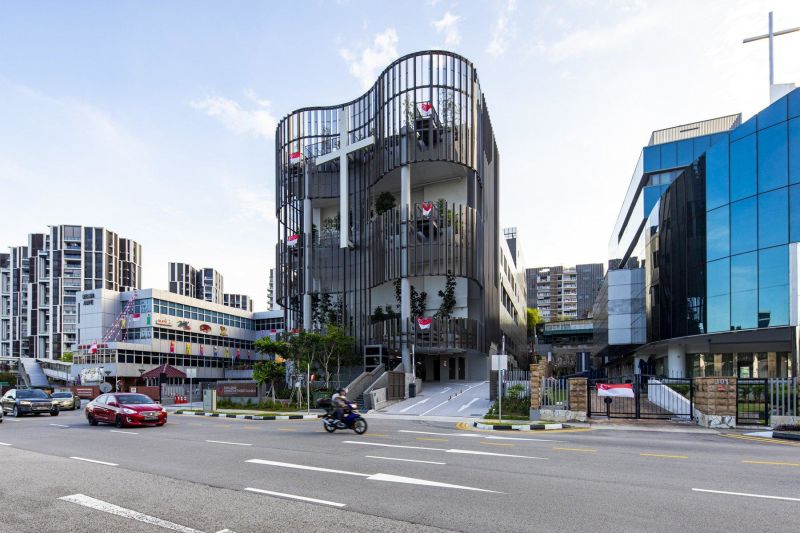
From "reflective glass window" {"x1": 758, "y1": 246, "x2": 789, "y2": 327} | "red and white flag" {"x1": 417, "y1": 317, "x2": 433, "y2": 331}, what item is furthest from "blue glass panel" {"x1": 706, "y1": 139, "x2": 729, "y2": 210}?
"red and white flag" {"x1": 417, "y1": 317, "x2": 433, "y2": 331}

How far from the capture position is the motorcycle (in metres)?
17.3

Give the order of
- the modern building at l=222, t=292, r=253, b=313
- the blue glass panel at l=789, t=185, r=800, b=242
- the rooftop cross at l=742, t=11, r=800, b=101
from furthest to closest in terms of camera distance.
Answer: the modern building at l=222, t=292, r=253, b=313 → the rooftop cross at l=742, t=11, r=800, b=101 → the blue glass panel at l=789, t=185, r=800, b=242

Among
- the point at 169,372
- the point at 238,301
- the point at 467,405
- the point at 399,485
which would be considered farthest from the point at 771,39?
the point at 238,301

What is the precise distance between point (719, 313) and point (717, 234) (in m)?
4.34

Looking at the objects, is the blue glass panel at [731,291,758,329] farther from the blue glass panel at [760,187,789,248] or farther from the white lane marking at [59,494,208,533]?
the white lane marking at [59,494,208,533]

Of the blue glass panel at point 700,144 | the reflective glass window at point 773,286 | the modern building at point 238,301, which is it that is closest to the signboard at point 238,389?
the reflective glass window at point 773,286

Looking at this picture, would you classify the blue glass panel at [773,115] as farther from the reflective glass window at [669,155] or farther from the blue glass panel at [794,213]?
the reflective glass window at [669,155]

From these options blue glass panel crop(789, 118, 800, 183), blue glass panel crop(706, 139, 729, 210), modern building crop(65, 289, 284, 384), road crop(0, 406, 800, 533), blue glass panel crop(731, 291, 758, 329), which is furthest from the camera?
modern building crop(65, 289, 284, 384)

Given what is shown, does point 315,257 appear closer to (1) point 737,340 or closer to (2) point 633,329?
(2) point 633,329

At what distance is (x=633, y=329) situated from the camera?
44.0 m

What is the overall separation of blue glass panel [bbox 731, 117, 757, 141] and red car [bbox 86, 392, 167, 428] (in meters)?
30.9

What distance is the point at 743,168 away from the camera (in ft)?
96.2

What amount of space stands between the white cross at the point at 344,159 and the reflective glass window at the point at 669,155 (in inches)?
1109

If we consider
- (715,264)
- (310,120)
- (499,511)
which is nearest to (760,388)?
(715,264)
